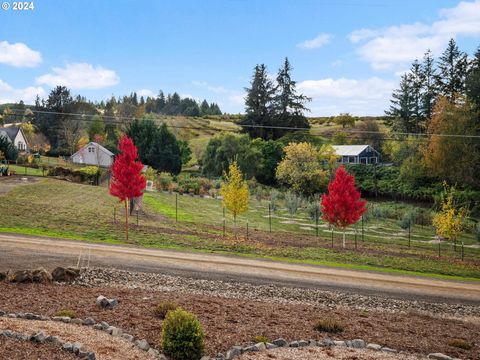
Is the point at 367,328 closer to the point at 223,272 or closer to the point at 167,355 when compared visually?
the point at 167,355

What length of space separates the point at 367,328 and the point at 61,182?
132ft

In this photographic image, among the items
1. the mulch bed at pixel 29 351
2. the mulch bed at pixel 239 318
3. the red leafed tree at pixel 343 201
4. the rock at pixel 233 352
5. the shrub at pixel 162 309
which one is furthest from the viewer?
the red leafed tree at pixel 343 201

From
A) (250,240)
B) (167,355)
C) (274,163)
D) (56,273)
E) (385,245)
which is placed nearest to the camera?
(167,355)

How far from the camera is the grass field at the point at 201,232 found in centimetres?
2853

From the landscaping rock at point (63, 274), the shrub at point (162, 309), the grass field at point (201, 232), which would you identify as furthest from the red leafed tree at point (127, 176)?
the shrub at point (162, 309)

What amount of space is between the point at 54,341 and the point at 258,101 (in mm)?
92155

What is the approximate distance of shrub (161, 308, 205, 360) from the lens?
437 inches

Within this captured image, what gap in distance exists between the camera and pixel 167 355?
1127cm

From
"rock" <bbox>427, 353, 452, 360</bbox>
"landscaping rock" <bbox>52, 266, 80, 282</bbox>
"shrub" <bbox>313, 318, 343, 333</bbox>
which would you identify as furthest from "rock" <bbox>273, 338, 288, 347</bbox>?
"landscaping rock" <bbox>52, 266, 80, 282</bbox>

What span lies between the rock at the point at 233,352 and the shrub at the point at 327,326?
3.38 m

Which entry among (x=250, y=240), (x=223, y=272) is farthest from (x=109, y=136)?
(x=223, y=272)

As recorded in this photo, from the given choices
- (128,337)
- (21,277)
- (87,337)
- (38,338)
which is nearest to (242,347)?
(128,337)

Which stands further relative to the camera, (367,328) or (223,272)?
(223,272)

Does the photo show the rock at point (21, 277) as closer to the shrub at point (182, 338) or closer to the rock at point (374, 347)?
the shrub at point (182, 338)
